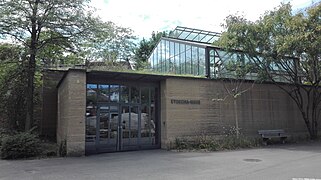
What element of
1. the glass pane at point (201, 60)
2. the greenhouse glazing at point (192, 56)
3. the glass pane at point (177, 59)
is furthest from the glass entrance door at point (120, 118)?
the glass pane at point (177, 59)

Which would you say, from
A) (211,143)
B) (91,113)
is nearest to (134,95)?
(91,113)

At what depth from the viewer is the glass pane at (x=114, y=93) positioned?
1529cm

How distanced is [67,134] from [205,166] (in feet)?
22.0

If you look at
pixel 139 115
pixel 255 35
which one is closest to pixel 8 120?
pixel 139 115

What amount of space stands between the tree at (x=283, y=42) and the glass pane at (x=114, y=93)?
23.4ft

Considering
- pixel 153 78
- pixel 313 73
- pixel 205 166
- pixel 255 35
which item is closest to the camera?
pixel 205 166

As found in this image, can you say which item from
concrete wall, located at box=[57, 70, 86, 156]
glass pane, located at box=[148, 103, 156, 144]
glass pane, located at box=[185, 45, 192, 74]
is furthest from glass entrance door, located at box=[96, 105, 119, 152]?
glass pane, located at box=[185, 45, 192, 74]

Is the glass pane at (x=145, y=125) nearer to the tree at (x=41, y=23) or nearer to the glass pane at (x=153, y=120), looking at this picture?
the glass pane at (x=153, y=120)

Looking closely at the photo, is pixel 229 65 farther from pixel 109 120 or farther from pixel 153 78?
pixel 109 120

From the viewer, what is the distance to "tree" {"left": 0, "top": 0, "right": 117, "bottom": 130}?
562 inches

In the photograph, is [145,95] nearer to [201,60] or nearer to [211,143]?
[211,143]

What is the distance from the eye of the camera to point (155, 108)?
Answer: 1638 centimetres

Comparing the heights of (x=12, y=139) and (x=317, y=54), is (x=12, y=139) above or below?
below

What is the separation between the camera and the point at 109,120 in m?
15.1
